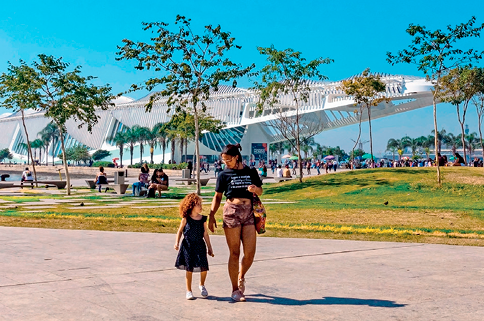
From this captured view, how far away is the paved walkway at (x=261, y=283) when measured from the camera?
16.3 feet

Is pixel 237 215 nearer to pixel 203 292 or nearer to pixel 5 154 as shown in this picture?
pixel 203 292

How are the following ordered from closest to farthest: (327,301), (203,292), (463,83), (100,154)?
(327,301) < (203,292) < (463,83) < (100,154)

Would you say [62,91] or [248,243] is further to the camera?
[62,91]

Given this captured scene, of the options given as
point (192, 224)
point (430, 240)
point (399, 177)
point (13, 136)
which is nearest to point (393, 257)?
point (430, 240)

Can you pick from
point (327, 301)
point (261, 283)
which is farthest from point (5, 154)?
point (327, 301)

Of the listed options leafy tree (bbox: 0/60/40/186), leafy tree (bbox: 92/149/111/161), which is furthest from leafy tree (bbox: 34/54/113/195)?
leafy tree (bbox: 92/149/111/161)

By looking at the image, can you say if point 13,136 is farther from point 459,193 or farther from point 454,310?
point 454,310

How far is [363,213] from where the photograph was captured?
15.8 metres

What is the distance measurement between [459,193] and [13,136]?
157063 mm

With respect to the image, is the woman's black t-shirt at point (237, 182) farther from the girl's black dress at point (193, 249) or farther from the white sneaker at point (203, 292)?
the white sneaker at point (203, 292)

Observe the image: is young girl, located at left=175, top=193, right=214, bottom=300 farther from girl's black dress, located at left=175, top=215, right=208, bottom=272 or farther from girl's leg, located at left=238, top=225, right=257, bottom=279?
girl's leg, located at left=238, top=225, right=257, bottom=279

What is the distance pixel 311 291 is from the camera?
5.79 m

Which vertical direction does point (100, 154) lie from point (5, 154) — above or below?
below

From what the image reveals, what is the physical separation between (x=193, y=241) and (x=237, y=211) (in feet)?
1.68
